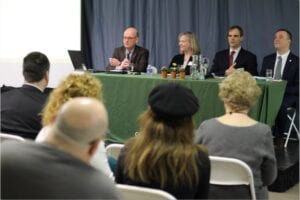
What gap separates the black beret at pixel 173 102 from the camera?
5.98ft

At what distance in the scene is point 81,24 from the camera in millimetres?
6406

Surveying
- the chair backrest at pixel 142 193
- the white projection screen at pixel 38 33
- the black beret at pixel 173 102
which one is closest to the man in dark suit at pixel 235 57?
the white projection screen at pixel 38 33

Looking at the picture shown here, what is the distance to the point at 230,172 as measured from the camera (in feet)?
7.30

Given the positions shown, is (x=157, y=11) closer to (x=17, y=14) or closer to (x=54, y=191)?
(x=17, y=14)

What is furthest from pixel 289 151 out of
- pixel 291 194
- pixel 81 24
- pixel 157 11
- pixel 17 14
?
pixel 17 14

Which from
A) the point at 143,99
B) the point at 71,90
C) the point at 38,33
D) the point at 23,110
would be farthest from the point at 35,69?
the point at 38,33

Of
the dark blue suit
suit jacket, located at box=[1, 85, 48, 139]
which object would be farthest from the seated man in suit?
the dark blue suit

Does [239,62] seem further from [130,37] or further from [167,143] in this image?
[167,143]

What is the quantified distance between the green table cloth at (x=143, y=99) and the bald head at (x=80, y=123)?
304cm

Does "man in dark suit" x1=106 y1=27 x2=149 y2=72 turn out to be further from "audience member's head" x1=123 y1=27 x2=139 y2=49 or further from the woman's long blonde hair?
the woman's long blonde hair

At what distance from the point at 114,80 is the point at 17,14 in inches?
84.9

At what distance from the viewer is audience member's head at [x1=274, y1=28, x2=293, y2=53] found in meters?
4.96

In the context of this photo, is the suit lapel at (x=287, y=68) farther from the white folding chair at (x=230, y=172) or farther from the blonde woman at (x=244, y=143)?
the white folding chair at (x=230, y=172)

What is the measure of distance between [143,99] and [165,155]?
283 centimetres
